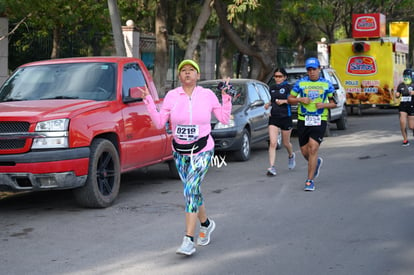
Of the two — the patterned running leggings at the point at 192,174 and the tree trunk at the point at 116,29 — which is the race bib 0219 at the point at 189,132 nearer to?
the patterned running leggings at the point at 192,174

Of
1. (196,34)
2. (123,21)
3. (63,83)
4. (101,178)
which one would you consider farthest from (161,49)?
(101,178)

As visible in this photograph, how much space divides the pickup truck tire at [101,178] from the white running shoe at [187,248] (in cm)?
252

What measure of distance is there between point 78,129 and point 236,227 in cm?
227

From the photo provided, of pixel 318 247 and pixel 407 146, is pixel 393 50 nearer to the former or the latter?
pixel 407 146

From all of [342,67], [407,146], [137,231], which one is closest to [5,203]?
[137,231]

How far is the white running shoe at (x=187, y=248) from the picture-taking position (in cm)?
661

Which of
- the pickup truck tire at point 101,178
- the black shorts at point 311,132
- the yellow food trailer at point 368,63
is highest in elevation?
the yellow food trailer at point 368,63

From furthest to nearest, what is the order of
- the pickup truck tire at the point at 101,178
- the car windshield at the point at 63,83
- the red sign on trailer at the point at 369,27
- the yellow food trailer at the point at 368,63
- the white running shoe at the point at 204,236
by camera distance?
1. the red sign on trailer at the point at 369,27
2. the yellow food trailer at the point at 368,63
3. the car windshield at the point at 63,83
4. the pickup truck tire at the point at 101,178
5. the white running shoe at the point at 204,236

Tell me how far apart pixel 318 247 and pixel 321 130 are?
12.8ft

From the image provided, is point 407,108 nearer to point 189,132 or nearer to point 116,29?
point 116,29

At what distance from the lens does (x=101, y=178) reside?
9.24m

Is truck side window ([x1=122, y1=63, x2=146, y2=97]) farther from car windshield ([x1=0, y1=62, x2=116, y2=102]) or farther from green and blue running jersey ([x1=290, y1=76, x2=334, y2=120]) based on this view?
green and blue running jersey ([x1=290, y1=76, x2=334, y2=120])

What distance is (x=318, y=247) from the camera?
698 cm

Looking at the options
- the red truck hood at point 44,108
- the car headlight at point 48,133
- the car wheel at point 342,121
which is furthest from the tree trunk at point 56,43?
the car headlight at point 48,133
